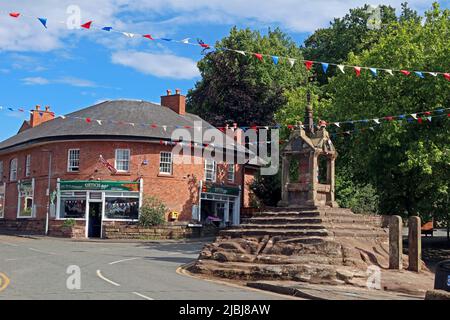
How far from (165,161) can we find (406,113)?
57.8ft

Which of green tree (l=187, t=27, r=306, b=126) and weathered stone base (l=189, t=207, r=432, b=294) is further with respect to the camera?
green tree (l=187, t=27, r=306, b=126)

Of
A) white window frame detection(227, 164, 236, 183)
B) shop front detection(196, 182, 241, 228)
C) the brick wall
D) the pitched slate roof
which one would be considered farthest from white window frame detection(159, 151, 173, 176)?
white window frame detection(227, 164, 236, 183)

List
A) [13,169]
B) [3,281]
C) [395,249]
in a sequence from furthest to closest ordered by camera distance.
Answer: [13,169], [395,249], [3,281]

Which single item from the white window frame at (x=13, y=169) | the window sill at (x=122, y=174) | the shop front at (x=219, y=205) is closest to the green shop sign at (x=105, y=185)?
the window sill at (x=122, y=174)

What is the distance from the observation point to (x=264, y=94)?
48750 mm

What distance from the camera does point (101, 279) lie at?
47.9 feet

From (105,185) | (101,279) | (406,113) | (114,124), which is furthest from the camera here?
(114,124)

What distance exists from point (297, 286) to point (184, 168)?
25047 millimetres

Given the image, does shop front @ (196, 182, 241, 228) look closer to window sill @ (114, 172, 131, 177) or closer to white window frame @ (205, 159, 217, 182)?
white window frame @ (205, 159, 217, 182)

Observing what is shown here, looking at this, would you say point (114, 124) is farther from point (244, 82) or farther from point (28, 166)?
point (244, 82)

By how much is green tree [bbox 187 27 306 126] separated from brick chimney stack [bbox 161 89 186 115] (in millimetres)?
4886

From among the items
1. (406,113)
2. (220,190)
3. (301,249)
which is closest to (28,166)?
(220,190)

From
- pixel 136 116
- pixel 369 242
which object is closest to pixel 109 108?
pixel 136 116

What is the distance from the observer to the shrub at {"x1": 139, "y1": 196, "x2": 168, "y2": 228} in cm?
3534
